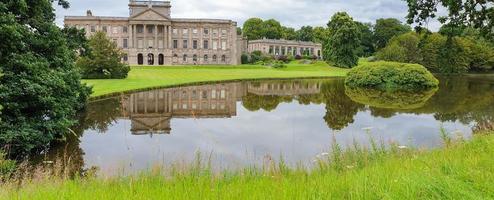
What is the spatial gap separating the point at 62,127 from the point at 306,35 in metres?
138

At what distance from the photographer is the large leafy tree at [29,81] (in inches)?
447

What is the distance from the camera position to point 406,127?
16.8 metres

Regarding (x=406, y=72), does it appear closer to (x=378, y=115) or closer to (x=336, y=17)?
(x=378, y=115)

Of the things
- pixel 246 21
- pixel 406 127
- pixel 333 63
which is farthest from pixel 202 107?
pixel 246 21

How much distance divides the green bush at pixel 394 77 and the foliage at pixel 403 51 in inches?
1400

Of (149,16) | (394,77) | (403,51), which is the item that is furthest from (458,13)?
(149,16)

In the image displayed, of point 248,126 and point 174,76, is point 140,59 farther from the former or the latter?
point 248,126

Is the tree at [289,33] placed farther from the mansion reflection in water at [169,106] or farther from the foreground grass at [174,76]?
the mansion reflection in water at [169,106]

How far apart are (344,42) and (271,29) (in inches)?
2405

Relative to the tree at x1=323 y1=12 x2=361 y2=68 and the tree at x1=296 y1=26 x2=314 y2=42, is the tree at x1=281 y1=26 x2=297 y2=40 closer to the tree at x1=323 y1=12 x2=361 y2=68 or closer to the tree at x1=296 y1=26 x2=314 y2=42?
the tree at x1=296 y1=26 x2=314 y2=42

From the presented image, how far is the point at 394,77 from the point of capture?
119 ft

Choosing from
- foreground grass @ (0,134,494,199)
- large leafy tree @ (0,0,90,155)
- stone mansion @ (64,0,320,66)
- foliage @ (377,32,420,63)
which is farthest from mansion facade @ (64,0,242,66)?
foreground grass @ (0,134,494,199)

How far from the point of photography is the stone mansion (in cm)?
8672

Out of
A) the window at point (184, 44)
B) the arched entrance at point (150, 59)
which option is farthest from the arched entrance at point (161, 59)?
the window at point (184, 44)
